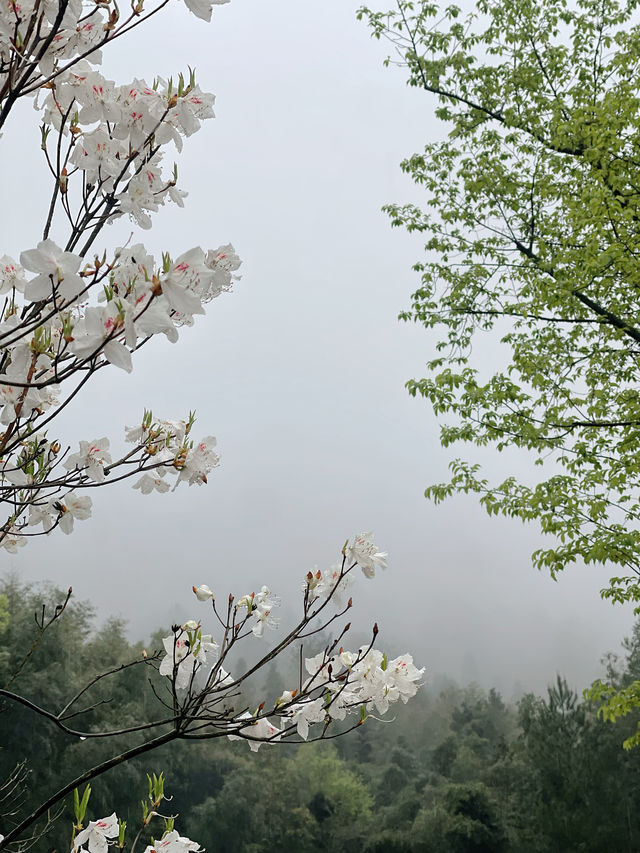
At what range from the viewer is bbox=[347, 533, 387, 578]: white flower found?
190cm

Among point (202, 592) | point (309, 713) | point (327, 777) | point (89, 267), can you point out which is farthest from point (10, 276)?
point (327, 777)

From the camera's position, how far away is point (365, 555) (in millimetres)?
1908

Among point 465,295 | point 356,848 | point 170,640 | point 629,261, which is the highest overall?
point 465,295

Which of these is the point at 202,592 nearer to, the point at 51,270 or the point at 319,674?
the point at 319,674

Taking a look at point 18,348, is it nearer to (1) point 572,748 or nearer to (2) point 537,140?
(2) point 537,140

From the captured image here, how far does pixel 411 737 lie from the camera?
32562 millimetres

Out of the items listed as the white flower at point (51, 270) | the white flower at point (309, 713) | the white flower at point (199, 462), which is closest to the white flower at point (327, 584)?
the white flower at point (309, 713)

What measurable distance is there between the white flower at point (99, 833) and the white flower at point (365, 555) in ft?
2.85

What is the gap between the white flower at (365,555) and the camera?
190 cm

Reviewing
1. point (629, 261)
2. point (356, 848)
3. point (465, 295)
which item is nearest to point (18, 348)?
point (629, 261)

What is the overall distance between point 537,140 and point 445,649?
286ft

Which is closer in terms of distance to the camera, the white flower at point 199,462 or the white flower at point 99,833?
the white flower at point 99,833

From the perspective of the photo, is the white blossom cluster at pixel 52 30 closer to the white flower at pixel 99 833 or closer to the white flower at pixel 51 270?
the white flower at pixel 51 270

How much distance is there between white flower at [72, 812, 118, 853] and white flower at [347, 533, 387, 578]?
0.87 metres
